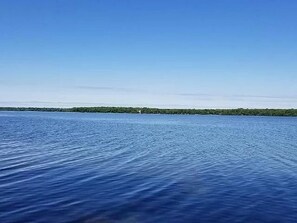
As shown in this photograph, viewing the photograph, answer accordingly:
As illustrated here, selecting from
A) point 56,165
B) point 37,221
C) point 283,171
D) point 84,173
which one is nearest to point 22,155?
point 56,165

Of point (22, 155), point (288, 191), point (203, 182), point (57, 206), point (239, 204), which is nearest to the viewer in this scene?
point (57, 206)

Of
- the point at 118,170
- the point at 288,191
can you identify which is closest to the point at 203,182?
the point at 288,191

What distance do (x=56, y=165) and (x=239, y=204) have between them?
13.1 meters

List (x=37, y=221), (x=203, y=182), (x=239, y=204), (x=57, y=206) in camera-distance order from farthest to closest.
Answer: (x=203, y=182) → (x=239, y=204) → (x=57, y=206) → (x=37, y=221)

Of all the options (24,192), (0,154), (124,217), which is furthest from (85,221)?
(0,154)

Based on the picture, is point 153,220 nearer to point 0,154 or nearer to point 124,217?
point 124,217

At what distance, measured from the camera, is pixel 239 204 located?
1552cm

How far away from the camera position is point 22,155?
2833 centimetres

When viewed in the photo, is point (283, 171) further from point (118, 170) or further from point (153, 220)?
point (153, 220)

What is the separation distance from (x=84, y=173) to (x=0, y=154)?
395 inches

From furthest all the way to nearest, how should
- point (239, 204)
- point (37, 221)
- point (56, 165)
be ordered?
1. point (56, 165)
2. point (239, 204)
3. point (37, 221)

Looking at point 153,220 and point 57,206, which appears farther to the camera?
point 57,206

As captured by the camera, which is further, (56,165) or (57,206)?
(56,165)

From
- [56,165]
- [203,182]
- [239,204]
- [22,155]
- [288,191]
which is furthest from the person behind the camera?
[22,155]
